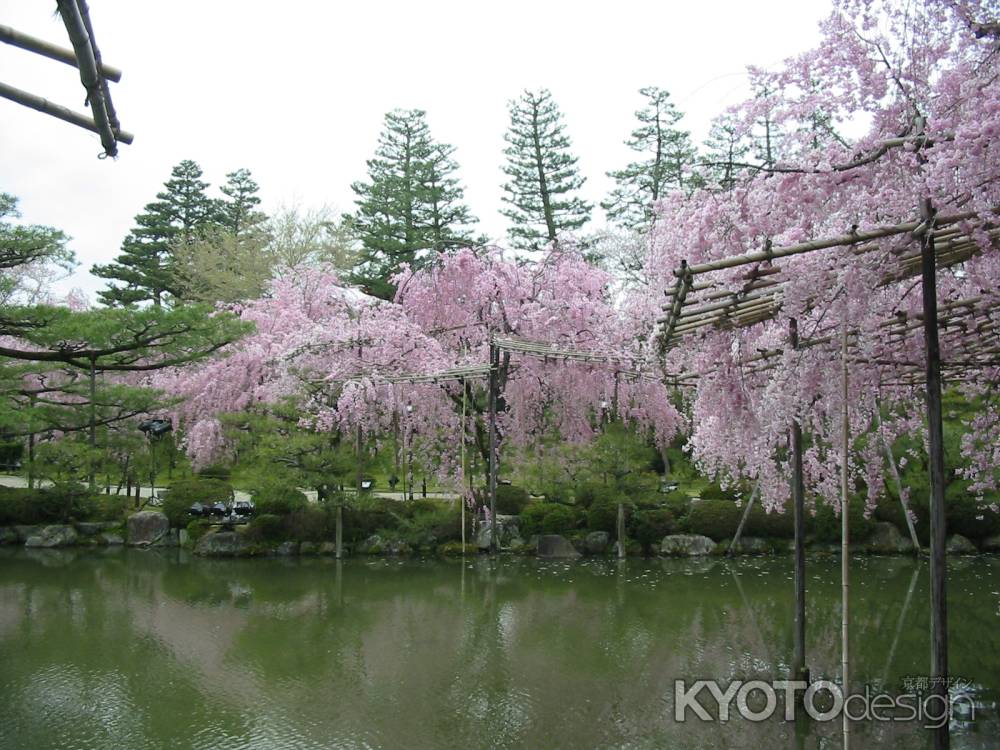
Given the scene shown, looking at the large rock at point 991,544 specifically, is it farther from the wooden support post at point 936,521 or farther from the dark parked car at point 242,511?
the dark parked car at point 242,511

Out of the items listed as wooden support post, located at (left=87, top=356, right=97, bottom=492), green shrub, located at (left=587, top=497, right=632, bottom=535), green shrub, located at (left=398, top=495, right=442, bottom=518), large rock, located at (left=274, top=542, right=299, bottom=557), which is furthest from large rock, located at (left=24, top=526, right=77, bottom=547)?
green shrub, located at (left=587, top=497, right=632, bottom=535)

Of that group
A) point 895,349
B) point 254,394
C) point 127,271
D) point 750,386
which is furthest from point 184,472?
point 895,349

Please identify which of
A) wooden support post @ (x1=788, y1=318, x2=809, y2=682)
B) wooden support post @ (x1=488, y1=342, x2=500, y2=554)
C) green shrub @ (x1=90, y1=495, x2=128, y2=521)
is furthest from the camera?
green shrub @ (x1=90, y1=495, x2=128, y2=521)

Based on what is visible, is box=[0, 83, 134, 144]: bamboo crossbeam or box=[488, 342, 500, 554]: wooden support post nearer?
box=[0, 83, 134, 144]: bamboo crossbeam

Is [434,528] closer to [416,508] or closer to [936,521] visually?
[416,508]

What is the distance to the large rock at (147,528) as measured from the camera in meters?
13.4

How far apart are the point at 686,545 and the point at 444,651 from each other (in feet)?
21.7

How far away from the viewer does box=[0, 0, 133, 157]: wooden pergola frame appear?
170 cm

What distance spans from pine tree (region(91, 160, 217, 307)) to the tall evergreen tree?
574cm

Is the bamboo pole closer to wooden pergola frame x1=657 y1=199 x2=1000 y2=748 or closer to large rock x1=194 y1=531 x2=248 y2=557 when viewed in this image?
wooden pergola frame x1=657 y1=199 x2=1000 y2=748

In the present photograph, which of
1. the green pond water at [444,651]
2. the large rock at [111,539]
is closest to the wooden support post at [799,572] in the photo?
the green pond water at [444,651]

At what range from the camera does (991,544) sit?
12359 mm

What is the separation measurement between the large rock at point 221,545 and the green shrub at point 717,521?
7.08 m

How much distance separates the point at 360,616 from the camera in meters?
8.27
